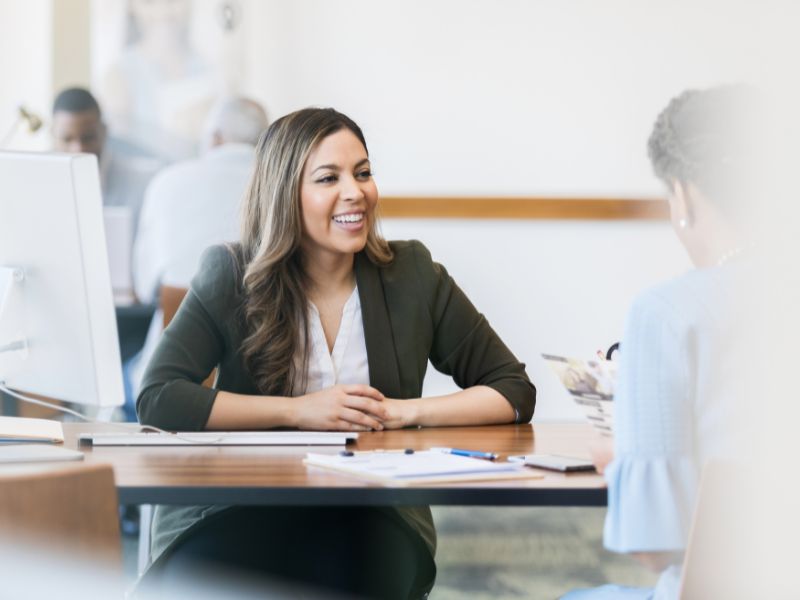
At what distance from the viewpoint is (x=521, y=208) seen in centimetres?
503

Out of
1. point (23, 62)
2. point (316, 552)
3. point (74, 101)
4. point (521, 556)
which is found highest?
point (23, 62)

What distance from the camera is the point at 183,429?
1.99m

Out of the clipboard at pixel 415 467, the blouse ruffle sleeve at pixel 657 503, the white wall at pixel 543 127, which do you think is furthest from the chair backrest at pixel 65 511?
the white wall at pixel 543 127

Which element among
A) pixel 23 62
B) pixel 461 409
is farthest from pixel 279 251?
pixel 23 62

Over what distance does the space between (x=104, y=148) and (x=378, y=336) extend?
129 inches

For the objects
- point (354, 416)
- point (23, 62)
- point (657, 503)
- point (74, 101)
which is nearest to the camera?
point (657, 503)

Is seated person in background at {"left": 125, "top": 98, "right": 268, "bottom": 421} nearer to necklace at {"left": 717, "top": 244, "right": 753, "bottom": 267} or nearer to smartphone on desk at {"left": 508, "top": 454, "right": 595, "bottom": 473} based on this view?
smartphone on desk at {"left": 508, "top": 454, "right": 595, "bottom": 473}

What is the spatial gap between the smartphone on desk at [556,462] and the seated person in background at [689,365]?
264 mm

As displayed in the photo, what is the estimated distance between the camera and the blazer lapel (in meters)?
2.20

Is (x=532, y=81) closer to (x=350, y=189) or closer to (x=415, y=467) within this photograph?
(x=350, y=189)

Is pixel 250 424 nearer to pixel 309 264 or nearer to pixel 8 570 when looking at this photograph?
pixel 309 264

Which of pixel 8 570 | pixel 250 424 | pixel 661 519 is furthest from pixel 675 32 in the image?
pixel 8 570

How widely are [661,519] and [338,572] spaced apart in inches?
31.0

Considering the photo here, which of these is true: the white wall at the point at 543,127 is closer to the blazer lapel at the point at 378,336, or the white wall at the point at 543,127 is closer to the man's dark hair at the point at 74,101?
the man's dark hair at the point at 74,101
